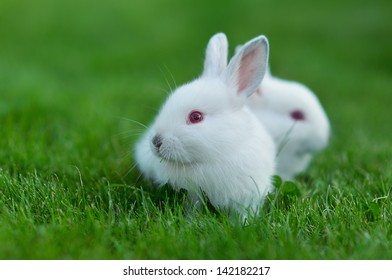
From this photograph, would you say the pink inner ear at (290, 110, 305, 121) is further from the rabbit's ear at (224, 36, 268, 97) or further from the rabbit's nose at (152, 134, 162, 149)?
the rabbit's nose at (152, 134, 162, 149)

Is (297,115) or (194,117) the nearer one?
(194,117)

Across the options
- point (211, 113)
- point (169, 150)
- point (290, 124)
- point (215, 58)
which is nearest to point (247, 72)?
point (215, 58)

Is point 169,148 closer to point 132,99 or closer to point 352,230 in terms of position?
point 352,230

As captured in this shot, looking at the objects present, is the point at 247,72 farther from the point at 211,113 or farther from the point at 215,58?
the point at 211,113

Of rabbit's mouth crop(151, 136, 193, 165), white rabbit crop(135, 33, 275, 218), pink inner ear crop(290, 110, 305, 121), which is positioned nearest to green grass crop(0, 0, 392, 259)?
white rabbit crop(135, 33, 275, 218)

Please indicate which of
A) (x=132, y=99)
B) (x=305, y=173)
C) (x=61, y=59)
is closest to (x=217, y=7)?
(x=61, y=59)

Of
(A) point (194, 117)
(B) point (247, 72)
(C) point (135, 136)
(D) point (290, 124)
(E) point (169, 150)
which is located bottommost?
(C) point (135, 136)

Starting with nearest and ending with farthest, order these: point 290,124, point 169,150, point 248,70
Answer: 1. point 169,150
2. point 248,70
3. point 290,124

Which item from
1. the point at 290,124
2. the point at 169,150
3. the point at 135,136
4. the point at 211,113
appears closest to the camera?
the point at 169,150
